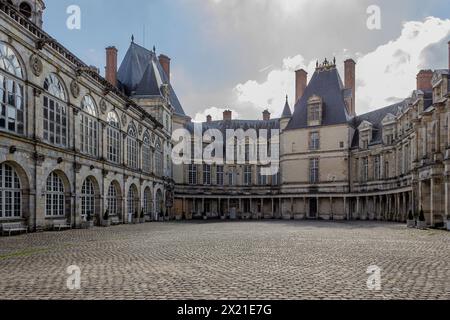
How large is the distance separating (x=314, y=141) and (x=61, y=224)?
34.6 m

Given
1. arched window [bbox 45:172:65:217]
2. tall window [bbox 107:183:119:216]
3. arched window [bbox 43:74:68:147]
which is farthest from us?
tall window [bbox 107:183:119:216]

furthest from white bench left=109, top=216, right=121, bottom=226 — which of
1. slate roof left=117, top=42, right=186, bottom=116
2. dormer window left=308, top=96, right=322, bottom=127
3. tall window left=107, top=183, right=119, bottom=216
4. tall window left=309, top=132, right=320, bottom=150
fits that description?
dormer window left=308, top=96, right=322, bottom=127

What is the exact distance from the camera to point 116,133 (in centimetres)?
3419

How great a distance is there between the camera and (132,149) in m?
38.1

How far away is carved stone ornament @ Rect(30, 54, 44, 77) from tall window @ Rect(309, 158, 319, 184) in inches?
1421

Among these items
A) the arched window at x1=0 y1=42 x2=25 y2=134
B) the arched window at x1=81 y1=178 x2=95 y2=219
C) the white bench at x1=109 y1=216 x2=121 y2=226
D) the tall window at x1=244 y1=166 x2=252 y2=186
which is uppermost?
the arched window at x1=0 y1=42 x2=25 y2=134

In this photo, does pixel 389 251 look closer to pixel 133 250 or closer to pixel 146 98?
pixel 133 250

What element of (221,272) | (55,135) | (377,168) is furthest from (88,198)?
(377,168)

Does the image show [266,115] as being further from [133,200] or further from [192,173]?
[133,200]

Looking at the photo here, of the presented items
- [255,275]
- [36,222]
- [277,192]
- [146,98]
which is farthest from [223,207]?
[255,275]

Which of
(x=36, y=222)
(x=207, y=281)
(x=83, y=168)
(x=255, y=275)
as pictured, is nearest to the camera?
(x=207, y=281)

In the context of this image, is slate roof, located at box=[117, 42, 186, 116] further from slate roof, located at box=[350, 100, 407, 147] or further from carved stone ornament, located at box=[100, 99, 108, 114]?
slate roof, located at box=[350, 100, 407, 147]

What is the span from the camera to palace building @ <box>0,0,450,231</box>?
21297 millimetres
